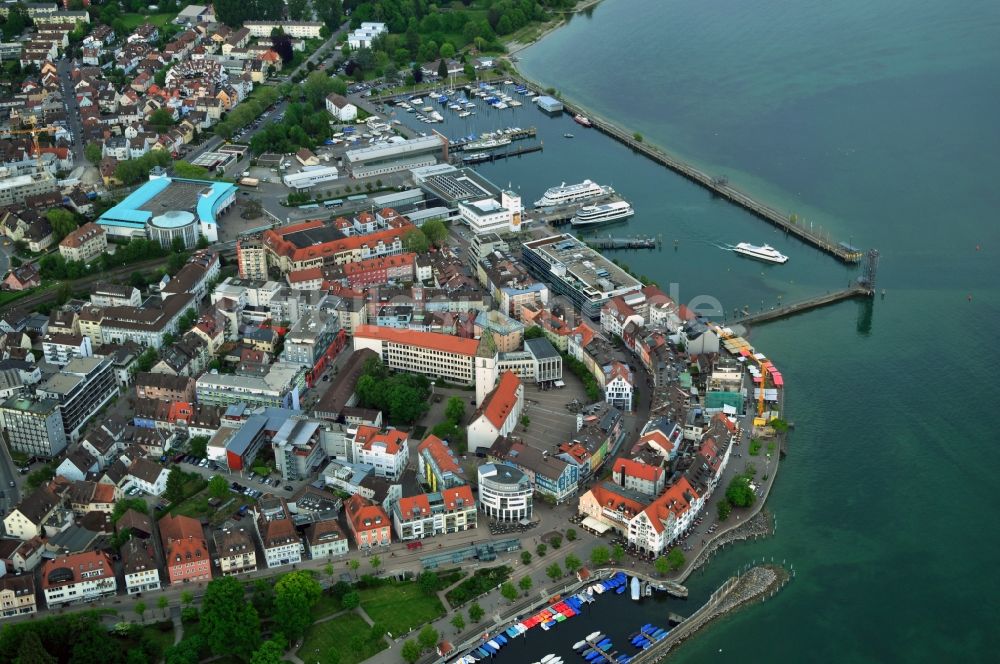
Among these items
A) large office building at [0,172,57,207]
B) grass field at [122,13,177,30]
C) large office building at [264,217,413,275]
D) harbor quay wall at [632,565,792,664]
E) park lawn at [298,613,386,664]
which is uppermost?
grass field at [122,13,177,30]

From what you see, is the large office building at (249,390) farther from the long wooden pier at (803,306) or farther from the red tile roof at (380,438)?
the long wooden pier at (803,306)

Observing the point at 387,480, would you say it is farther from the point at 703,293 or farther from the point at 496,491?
the point at 703,293

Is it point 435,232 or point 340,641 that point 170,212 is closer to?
Result: point 435,232

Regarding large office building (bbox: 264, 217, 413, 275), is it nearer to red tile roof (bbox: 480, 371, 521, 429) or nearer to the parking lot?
the parking lot

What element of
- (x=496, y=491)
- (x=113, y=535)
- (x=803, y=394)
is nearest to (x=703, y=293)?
(x=803, y=394)

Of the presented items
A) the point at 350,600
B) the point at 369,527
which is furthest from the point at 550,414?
the point at 350,600

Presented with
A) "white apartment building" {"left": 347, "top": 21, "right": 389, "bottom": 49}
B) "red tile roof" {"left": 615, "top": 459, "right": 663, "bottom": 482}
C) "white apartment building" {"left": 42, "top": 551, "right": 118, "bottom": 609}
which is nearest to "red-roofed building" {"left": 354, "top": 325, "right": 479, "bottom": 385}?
"red tile roof" {"left": 615, "top": 459, "right": 663, "bottom": 482}
